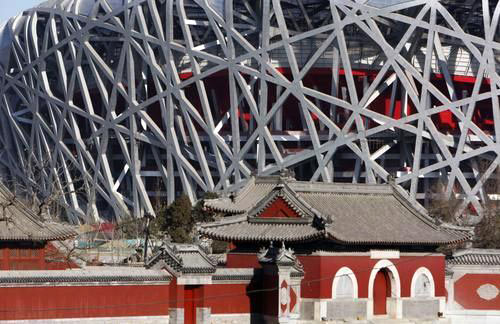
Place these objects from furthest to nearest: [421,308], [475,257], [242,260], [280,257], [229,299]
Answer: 1. [475,257]
2. [421,308]
3. [242,260]
4. [229,299]
5. [280,257]

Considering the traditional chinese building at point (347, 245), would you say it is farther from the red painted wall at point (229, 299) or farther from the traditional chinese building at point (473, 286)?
the red painted wall at point (229, 299)

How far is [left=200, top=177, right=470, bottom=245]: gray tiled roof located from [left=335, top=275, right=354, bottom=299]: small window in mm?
1104

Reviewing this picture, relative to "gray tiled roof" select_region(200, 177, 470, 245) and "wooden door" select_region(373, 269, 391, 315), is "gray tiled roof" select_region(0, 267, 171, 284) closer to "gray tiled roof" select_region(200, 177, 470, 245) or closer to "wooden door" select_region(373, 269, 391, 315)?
"gray tiled roof" select_region(200, 177, 470, 245)

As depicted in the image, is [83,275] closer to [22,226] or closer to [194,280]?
[194,280]

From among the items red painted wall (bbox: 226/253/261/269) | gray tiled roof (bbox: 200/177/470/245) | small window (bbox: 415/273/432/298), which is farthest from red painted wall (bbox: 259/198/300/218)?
small window (bbox: 415/273/432/298)

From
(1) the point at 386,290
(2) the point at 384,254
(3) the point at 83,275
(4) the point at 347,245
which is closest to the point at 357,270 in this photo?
(4) the point at 347,245

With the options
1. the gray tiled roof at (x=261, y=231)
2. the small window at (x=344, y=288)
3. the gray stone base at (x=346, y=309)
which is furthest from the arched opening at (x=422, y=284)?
the gray tiled roof at (x=261, y=231)

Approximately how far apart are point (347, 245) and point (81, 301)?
839 cm

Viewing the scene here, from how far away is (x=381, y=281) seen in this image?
37.4 meters

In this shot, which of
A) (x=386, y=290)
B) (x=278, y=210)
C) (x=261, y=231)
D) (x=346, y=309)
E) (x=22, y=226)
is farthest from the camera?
(x=386, y=290)

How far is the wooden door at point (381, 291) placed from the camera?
37125 mm

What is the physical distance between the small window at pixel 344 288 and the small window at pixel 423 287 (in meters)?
2.47

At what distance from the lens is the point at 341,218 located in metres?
37.7

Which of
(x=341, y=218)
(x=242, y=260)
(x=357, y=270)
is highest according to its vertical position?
(x=341, y=218)
